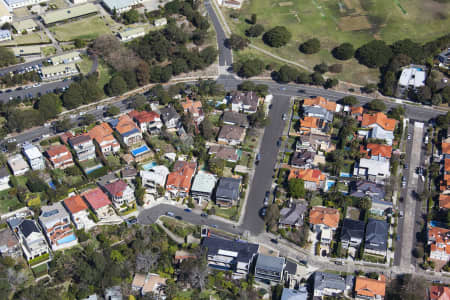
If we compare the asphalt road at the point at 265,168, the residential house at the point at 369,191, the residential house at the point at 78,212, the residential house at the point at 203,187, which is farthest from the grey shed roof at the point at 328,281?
the residential house at the point at 78,212

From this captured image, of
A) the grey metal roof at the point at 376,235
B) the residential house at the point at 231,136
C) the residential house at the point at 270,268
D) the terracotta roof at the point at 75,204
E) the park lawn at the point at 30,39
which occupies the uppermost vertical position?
the park lawn at the point at 30,39

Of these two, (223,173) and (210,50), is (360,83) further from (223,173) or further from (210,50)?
(223,173)

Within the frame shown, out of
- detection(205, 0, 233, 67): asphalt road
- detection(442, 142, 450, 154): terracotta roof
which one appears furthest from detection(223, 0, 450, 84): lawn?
detection(442, 142, 450, 154): terracotta roof

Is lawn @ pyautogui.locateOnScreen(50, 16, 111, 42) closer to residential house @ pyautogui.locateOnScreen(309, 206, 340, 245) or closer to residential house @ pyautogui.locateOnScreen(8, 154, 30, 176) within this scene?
residential house @ pyautogui.locateOnScreen(8, 154, 30, 176)

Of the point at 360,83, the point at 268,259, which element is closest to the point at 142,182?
the point at 268,259

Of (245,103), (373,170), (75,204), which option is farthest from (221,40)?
(75,204)

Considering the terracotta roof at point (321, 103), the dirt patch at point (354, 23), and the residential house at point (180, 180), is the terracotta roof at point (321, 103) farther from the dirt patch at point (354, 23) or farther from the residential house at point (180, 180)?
the dirt patch at point (354, 23)
